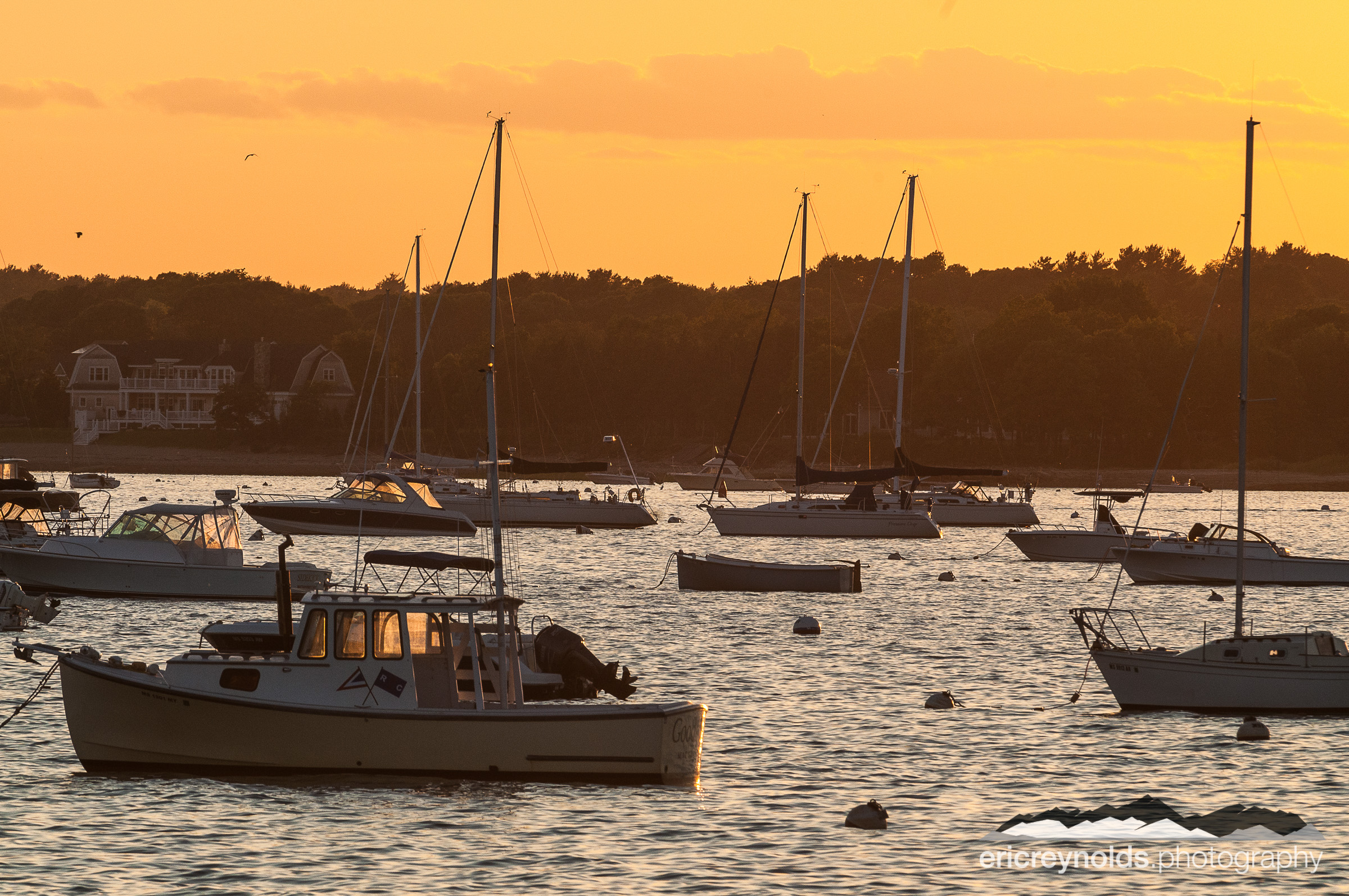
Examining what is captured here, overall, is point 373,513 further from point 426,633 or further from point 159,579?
point 426,633

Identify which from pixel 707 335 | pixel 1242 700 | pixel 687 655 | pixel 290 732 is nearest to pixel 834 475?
pixel 687 655

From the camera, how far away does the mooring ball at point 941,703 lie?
119ft

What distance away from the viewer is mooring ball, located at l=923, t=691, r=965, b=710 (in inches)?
1422

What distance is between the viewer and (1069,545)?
77.4m

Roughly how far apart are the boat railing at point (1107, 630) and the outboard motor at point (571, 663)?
32.7 feet

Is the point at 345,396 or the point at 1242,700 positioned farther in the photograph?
the point at 345,396

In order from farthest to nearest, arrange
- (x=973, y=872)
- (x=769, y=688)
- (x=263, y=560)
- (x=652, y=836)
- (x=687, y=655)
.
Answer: (x=263, y=560) → (x=687, y=655) → (x=769, y=688) → (x=652, y=836) → (x=973, y=872)

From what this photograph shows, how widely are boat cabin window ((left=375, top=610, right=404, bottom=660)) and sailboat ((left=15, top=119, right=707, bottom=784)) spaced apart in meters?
0.02

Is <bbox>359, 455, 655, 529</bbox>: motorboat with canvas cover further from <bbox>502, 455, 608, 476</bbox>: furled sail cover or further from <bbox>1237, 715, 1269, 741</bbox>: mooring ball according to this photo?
<bbox>1237, 715, 1269, 741</bbox>: mooring ball

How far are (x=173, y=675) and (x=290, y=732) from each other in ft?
6.99

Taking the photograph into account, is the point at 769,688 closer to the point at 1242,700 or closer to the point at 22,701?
the point at 1242,700

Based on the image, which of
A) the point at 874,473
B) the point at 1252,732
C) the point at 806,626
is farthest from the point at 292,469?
the point at 1252,732

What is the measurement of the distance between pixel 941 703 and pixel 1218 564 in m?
31.4

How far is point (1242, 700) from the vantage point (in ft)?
111
